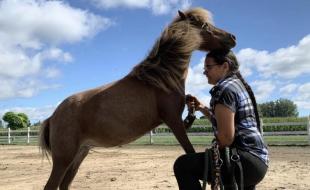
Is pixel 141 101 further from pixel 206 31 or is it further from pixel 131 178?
pixel 131 178

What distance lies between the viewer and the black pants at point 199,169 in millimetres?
3602

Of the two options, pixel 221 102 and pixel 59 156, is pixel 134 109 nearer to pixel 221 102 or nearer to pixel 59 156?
pixel 59 156

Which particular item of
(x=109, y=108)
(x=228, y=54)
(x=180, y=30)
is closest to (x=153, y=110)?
(x=109, y=108)

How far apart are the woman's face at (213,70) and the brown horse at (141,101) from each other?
1004mm

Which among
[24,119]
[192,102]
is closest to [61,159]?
[192,102]

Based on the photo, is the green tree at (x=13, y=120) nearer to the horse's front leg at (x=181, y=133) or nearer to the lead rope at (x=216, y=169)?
the horse's front leg at (x=181, y=133)

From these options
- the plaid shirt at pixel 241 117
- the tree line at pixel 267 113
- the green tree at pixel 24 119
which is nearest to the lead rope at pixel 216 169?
the plaid shirt at pixel 241 117

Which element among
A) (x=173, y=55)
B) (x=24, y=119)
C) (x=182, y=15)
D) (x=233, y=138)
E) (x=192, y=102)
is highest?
(x=24, y=119)

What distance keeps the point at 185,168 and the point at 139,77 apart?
6.47 feet

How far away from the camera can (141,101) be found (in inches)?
207

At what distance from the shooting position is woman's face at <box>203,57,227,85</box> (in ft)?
13.1

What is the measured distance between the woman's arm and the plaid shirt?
6 centimetres

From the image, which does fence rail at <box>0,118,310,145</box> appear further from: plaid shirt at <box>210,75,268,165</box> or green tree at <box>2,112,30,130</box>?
green tree at <box>2,112,30,130</box>

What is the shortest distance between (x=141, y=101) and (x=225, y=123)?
1.89 m
